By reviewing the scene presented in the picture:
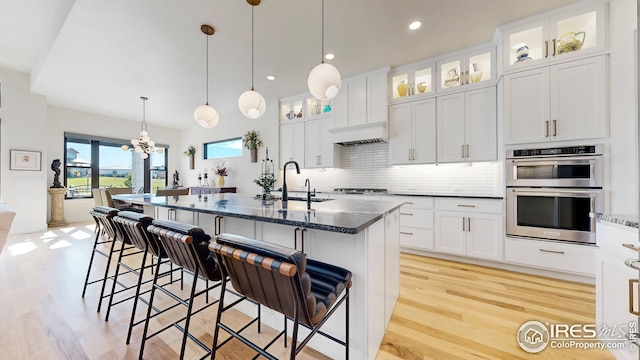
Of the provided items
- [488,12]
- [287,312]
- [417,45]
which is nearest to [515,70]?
[488,12]

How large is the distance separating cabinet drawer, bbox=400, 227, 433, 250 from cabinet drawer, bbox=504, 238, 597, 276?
83 cm

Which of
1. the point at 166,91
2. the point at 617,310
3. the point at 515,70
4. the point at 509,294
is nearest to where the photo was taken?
the point at 617,310

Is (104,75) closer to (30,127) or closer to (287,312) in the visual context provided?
(30,127)

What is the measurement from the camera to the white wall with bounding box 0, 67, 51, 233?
4.39 meters

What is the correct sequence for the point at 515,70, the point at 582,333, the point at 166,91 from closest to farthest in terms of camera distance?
1. the point at 582,333
2. the point at 515,70
3. the point at 166,91

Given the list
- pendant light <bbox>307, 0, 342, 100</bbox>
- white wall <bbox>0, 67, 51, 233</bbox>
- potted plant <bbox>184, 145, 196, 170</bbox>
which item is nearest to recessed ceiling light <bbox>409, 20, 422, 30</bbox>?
pendant light <bbox>307, 0, 342, 100</bbox>

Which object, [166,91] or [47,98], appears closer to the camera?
[166,91]

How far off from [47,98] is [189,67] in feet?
13.0

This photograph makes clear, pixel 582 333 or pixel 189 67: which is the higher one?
pixel 189 67

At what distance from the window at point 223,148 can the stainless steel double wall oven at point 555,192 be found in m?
5.72

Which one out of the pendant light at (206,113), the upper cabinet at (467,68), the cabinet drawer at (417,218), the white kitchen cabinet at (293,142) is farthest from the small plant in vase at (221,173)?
the upper cabinet at (467,68)

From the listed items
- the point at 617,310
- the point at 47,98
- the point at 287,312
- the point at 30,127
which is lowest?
the point at 617,310

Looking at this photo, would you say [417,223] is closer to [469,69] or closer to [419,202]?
[419,202]

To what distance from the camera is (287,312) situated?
0.99m
